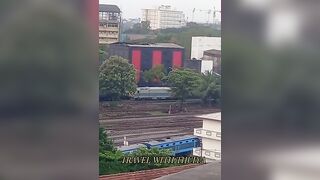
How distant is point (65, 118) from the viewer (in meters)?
1.26

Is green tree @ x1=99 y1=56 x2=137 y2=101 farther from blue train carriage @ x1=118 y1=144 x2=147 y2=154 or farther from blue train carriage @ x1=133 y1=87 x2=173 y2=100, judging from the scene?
blue train carriage @ x1=118 y1=144 x2=147 y2=154

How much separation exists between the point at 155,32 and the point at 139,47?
0.51 ft

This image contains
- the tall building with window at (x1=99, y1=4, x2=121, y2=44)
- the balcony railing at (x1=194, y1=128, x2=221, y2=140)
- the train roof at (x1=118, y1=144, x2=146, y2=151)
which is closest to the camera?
the tall building with window at (x1=99, y1=4, x2=121, y2=44)

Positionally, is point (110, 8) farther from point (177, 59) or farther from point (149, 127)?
point (149, 127)

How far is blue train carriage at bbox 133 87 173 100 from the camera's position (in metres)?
2.43

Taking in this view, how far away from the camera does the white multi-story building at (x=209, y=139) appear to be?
2218 millimetres

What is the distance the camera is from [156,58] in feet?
8.13

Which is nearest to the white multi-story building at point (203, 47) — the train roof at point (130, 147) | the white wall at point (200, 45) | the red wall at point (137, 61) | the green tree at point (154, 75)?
the white wall at point (200, 45)

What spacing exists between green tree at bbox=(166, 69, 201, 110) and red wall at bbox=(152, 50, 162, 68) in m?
0.11

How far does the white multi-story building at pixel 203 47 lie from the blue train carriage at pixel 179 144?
1.76 feet

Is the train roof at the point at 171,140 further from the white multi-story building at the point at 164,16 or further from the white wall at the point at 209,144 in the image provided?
the white multi-story building at the point at 164,16

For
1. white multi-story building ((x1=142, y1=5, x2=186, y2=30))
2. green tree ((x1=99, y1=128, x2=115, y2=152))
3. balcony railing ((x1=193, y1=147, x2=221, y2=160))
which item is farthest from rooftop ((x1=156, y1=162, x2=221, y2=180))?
white multi-story building ((x1=142, y1=5, x2=186, y2=30))

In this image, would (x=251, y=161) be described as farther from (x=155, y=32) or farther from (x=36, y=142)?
(x=155, y=32)

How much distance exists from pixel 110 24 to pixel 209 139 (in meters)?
0.87
